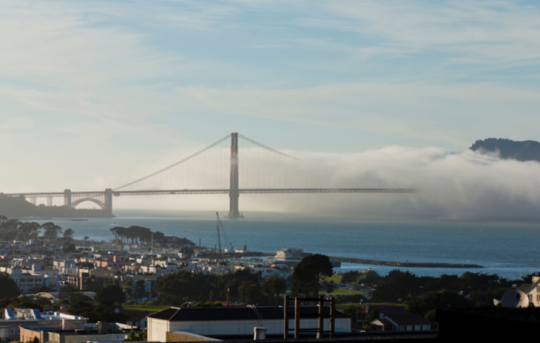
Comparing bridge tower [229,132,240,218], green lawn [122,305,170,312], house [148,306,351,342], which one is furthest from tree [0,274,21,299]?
bridge tower [229,132,240,218]

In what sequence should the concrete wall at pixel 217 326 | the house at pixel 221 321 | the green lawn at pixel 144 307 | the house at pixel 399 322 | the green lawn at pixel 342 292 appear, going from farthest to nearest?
the green lawn at pixel 342 292
the green lawn at pixel 144 307
the house at pixel 399 322
the house at pixel 221 321
the concrete wall at pixel 217 326

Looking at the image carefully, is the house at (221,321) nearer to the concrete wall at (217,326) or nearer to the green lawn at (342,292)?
the concrete wall at (217,326)

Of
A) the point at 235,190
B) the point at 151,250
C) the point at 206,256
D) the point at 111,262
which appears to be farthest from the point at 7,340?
the point at 235,190

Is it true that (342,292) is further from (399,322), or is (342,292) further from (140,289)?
(399,322)

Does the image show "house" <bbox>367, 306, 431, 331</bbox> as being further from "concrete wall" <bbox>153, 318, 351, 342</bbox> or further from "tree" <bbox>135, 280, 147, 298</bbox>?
"tree" <bbox>135, 280, 147, 298</bbox>

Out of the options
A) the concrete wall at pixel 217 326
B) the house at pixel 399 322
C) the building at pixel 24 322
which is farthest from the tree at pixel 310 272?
the concrete wall at pixel 217 326

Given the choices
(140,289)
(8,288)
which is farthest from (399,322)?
(140,289)
